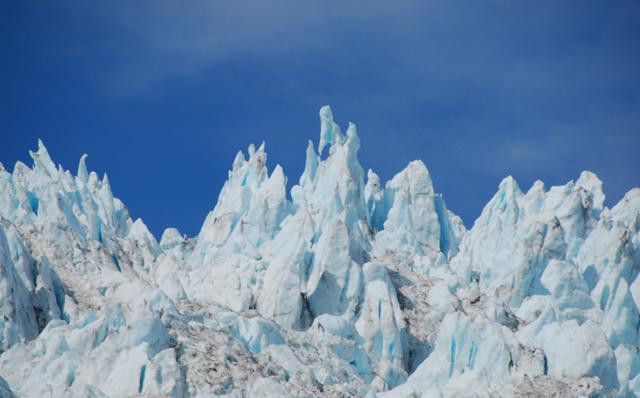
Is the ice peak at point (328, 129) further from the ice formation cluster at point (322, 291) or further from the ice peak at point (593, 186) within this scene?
the ice peak at point (593, 186)

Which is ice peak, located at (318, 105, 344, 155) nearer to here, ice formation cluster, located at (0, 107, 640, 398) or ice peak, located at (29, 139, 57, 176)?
ice formation cluster, located at (0, 107, 640, 398)

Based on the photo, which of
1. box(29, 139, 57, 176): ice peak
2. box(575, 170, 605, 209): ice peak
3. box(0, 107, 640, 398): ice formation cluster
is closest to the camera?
box(0, 107, 640, 398): ice formation cluster

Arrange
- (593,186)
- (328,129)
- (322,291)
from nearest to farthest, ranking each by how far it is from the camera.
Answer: (322,291) → (328,129) → (593,186)

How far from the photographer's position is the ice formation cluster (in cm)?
4012

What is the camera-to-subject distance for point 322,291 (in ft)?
171

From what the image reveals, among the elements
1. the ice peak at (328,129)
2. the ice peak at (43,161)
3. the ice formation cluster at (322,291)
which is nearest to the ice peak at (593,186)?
the ice formation cluster at (322,291)

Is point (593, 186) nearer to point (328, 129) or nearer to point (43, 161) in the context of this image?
point (328, 129)

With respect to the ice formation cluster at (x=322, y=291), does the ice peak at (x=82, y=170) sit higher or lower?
higher

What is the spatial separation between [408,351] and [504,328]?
5.47m

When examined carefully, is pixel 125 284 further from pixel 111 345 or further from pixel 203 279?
pixel 111 345

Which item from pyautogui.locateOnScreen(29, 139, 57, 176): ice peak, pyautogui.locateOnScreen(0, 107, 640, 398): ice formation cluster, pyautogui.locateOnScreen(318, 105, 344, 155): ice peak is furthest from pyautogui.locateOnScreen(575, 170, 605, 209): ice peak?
pyautogui.locateOnScreen(29, 139, 57, 176): ice peak

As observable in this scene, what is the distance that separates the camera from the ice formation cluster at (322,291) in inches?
1580

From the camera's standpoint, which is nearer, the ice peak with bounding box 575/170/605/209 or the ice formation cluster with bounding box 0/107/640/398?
the ice formation cluster with bounding box 0/107/640/398

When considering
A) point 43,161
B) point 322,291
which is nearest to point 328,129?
point 43,161
